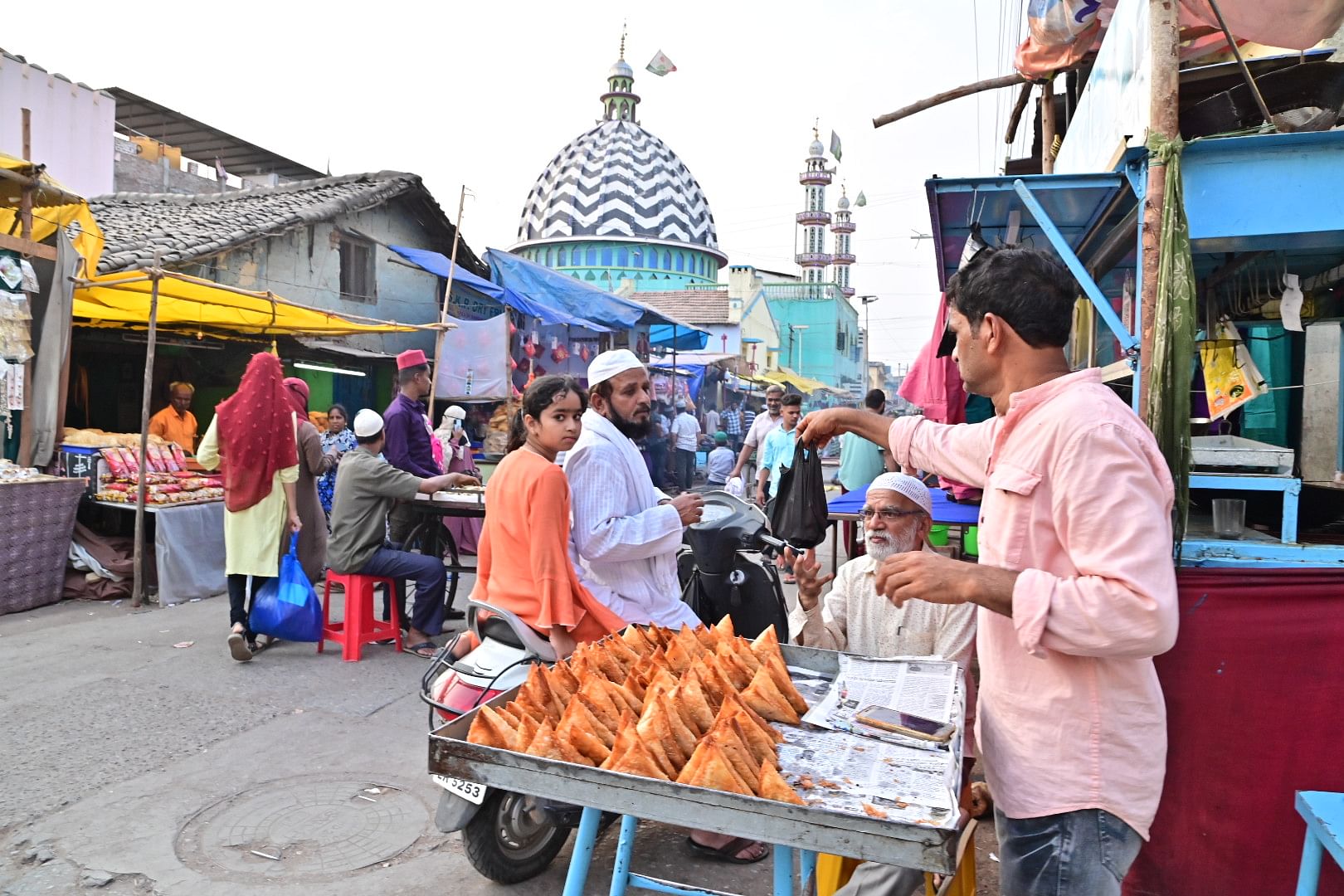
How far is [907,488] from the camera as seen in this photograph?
3.23 meters

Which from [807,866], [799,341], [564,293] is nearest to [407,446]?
[807,866]

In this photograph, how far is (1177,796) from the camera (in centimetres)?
304

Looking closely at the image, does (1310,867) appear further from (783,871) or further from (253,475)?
(253,475)

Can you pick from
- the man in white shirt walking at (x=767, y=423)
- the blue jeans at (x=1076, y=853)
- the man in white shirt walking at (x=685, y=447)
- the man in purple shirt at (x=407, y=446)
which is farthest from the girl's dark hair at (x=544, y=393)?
the man in white shirt walking at (x=685, y=447)

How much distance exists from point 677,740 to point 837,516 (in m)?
3.60

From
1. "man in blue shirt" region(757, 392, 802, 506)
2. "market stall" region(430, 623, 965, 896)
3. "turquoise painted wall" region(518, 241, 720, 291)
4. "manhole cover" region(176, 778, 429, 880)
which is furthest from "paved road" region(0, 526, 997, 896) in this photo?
"turquoise painted wall" region(518, 241, 720, 291)

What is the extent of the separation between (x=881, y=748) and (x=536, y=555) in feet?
5.49

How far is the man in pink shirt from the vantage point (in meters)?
1.60

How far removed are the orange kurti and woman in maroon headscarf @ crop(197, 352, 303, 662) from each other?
3540 mm

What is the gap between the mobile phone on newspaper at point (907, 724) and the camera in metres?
1.92

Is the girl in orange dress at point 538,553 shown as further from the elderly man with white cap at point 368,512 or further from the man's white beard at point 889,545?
the elderly man with white cap at point 368,512

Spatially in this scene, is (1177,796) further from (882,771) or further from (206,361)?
(206,361)

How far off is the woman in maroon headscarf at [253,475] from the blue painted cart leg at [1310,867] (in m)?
5.97

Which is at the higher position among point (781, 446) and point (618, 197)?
point (618, 197)
